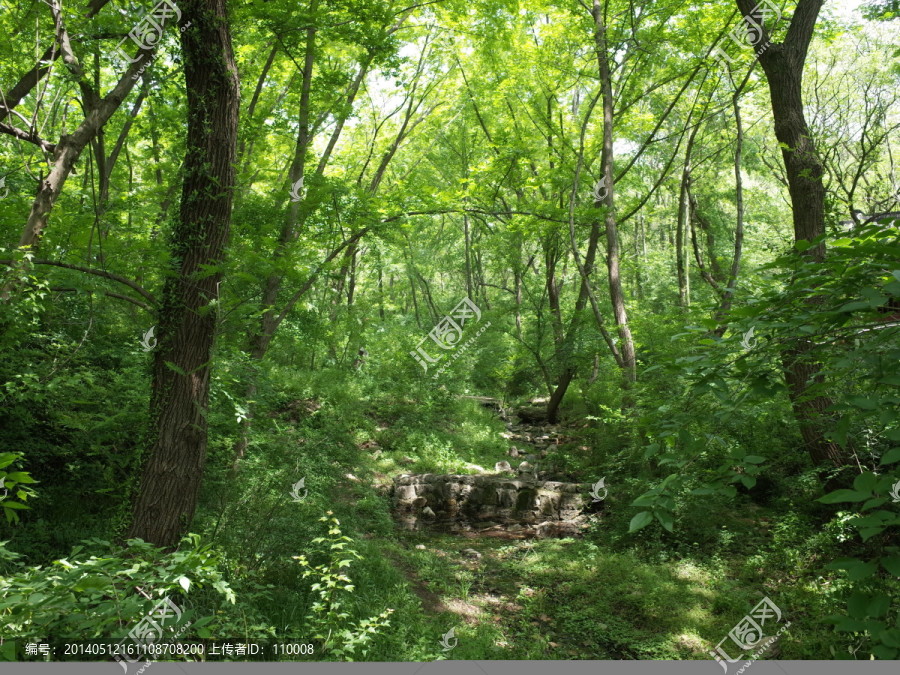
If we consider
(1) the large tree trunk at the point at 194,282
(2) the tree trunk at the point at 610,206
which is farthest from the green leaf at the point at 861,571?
(2) the tree trunk at the point at 610,206

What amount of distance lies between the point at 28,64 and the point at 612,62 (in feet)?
31.9

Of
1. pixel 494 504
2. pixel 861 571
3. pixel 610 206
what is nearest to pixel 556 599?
pixel 494 504

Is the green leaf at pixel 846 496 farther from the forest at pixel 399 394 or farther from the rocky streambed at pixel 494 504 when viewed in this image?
the rocky streambed at pixel 494 504

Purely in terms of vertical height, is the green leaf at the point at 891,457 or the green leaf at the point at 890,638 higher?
the green leaf at the point at 891,457

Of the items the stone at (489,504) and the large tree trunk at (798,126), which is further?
the stone at (489,504)

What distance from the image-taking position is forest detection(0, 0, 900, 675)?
7.26 feet

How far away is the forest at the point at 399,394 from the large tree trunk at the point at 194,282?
0.07ft

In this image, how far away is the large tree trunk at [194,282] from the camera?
3.84 metres

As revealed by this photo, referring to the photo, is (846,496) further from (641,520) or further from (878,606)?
(641,520)

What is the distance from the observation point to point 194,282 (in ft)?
13.3

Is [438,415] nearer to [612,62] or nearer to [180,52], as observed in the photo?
[612,62]

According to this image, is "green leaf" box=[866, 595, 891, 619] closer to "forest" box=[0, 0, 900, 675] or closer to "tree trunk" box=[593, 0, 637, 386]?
"forest" box=[0, 0, 900, 675]

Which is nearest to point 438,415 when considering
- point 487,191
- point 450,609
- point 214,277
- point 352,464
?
point 352,464

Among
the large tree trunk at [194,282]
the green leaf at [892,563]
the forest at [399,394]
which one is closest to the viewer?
the green leaf at [892,563]
